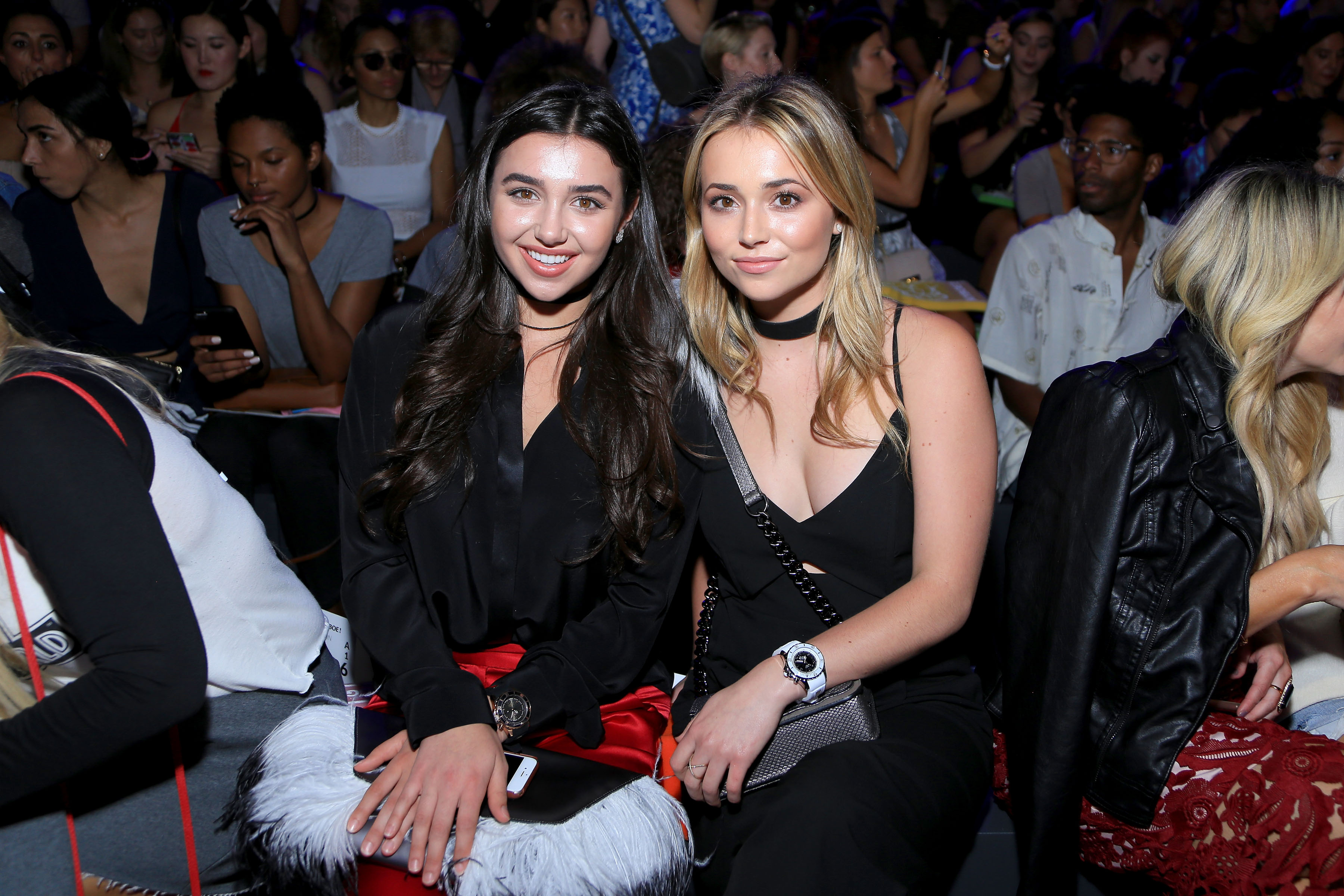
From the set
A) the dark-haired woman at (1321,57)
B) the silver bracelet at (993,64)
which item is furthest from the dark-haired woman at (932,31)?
the dark-haired woman at (1321,57)

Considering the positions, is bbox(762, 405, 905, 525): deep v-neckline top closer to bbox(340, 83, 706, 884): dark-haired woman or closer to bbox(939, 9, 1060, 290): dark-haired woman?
bbox(340, 83, 706, 884): dark-haired woman

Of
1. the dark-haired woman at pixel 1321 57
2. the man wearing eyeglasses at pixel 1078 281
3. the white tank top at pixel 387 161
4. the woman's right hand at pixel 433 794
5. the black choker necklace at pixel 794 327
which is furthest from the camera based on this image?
the dark-haired woman at pixel 1321 57

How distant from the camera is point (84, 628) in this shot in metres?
1.29

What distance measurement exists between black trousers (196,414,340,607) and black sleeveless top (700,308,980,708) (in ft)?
5.25

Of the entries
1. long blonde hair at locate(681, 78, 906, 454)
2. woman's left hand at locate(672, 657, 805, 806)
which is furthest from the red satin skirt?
long blonde hair at locate(681, 78, 906, 454)

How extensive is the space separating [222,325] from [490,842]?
2.22m

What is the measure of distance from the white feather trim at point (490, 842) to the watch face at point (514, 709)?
0.72ft

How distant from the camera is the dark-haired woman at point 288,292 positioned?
298cm

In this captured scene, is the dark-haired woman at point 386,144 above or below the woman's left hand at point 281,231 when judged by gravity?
above

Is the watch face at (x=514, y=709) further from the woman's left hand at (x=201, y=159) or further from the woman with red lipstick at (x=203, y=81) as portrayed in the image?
the woman's left hand at (x=201, y=159)

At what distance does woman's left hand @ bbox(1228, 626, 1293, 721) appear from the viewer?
1.72 metres

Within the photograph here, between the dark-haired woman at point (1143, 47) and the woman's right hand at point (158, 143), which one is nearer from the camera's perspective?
the woman's right hand at point (158, 143)

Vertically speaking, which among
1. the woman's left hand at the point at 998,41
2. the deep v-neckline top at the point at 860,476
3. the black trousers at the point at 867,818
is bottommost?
the black trousers at the point at 867,818

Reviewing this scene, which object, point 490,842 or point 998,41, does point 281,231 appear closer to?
point 490,842
